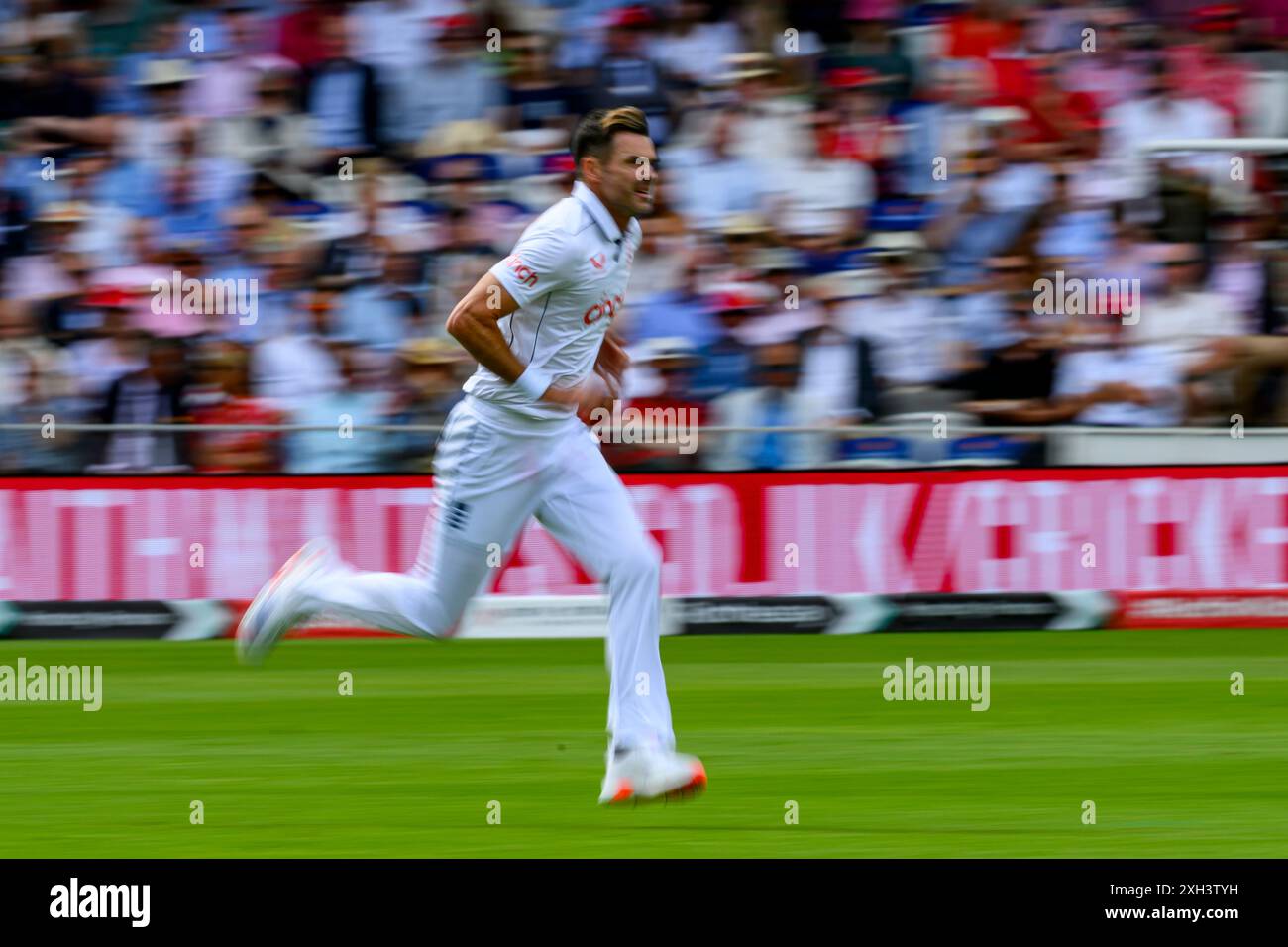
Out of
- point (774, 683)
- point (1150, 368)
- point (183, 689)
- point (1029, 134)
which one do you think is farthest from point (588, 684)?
point (1029, 134)

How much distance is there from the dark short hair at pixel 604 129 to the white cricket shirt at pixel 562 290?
5.3 inches

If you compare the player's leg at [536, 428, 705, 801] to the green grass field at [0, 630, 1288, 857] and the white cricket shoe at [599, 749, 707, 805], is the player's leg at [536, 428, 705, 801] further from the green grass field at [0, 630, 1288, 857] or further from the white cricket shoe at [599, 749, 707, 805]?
the green grass field at [0, 630, 1288, 857]

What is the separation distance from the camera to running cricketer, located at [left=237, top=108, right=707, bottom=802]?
736cm

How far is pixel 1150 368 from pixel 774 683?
408 centimetres

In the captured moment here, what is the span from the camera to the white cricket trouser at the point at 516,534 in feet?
24.2

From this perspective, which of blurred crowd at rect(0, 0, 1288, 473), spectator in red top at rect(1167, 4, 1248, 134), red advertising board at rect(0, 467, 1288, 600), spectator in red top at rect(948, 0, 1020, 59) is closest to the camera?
red advertising board at rect(0, 467, 1288, 600)

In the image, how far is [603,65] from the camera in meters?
15.8

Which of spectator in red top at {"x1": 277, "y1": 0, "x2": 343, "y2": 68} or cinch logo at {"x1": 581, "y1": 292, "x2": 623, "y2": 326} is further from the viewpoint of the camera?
spectator in red top at {"x1": 277, "y1": 0, "x2": 343, "y2": 68}

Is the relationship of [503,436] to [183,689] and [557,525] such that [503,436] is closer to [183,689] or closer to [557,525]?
[557,525]

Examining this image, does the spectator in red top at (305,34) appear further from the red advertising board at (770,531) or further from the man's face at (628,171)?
the man's face at (628,171)

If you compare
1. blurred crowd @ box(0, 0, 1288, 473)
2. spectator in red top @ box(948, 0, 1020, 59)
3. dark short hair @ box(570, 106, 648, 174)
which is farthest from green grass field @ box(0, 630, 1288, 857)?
spectator in red top @ box(948, 0, 1020, 59)

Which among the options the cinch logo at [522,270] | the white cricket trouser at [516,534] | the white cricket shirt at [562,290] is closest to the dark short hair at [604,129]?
the white cricket shirt at [562,290]

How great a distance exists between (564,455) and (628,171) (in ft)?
3.37

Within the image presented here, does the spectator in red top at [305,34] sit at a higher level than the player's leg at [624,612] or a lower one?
higher
